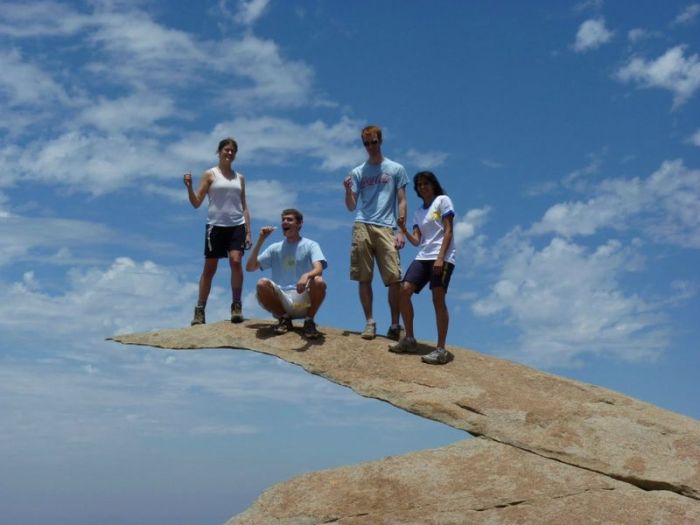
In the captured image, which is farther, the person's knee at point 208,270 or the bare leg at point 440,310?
→ the person's knee at point 208,270

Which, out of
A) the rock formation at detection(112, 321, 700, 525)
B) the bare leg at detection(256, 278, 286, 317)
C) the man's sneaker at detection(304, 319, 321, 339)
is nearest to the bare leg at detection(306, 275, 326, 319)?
the man's sneaker at detection(304, 319, 321, 339)

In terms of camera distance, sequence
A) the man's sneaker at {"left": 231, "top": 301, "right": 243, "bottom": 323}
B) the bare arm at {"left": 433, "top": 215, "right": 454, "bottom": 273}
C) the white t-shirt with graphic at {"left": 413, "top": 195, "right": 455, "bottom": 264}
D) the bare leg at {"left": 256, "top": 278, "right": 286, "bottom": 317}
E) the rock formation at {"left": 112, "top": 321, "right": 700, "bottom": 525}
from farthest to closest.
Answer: the man's sneaker at {"left": 231, "top": 301, "right": 243, "bottom": 323}, the bare leg at {"left": 256, "top": 278, "right": 286, "bottom": 317}, the white t-shirt with graphic at {"left": 413, "top": 195, "right": 455, "bottom": 264}, the bare arm at {"left": 433, "top": 215, "right": 454, "bottom": 273}, the rock formation at {"left": 112, "top": 321, "right": 700, "bottom": 525}

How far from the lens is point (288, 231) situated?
9.58m

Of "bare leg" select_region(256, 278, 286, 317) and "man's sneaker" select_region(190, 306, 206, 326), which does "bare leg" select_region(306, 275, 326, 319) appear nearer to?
"bare leg" select_region(256, 278, 286, 317)

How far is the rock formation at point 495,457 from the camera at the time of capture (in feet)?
24.7

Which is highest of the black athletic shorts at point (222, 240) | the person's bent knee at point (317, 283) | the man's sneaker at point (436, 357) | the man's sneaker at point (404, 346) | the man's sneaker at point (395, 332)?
the black athletic shorts at point (222, 240)

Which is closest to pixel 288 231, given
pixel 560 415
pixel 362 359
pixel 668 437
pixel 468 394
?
pixel 362 359

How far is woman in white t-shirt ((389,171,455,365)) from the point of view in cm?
904

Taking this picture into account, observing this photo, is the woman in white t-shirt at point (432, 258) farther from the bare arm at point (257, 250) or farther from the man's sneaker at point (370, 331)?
the bare arm at point (257, 250)

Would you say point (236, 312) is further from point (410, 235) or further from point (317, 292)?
point (410, 235)

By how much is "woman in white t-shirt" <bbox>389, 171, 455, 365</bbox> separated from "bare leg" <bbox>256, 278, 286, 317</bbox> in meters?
1.48

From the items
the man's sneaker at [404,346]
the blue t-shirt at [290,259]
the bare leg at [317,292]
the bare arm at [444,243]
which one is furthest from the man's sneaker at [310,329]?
the bare arm at [444,243]

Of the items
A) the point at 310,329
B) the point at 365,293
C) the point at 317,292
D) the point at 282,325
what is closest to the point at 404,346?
the point at 365,293

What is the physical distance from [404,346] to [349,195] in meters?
1.98
